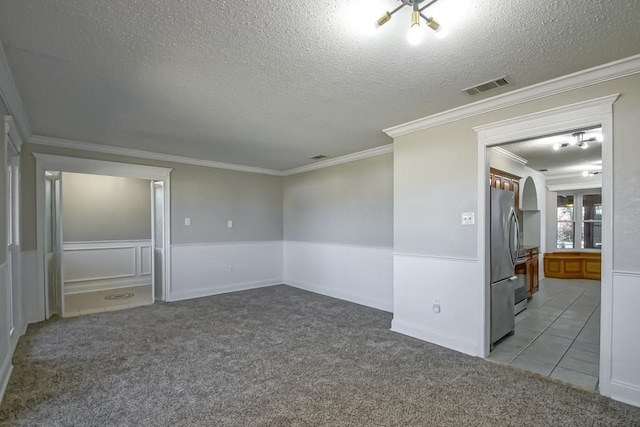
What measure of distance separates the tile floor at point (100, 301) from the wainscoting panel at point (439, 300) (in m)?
4.07

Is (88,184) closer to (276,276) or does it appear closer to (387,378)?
(276,276)

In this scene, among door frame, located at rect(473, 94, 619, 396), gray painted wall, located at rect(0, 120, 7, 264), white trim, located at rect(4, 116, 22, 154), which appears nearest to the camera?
door frame, located at rect(473, 94, 619, 396)

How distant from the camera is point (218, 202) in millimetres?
6004

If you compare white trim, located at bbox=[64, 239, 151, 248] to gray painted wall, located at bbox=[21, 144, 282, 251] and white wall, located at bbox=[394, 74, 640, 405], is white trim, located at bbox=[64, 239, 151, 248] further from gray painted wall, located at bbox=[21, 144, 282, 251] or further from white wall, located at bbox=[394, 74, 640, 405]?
white wall, located at bbox=[394, 74, 640, 405]

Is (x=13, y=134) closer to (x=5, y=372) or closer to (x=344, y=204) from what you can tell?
(x=5, y=372)

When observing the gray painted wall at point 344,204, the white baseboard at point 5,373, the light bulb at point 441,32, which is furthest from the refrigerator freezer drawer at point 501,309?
the white baseboard at point 5,373

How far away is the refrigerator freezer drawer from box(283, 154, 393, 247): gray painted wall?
1624 mm

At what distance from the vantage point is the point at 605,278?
241 centimetres

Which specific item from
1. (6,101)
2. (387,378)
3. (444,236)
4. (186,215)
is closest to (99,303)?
(186,215)

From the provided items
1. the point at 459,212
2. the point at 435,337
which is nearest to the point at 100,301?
the point at 435,337

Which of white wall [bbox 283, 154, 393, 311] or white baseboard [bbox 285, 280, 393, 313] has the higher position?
white wall [bbox 283, 154, 393, 311]

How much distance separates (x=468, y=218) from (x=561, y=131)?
3.47 ft

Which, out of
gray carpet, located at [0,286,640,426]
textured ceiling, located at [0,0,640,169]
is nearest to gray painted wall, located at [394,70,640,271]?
textured ceiling, located at [0,0,640,169]

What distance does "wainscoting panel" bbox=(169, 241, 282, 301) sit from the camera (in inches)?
216
